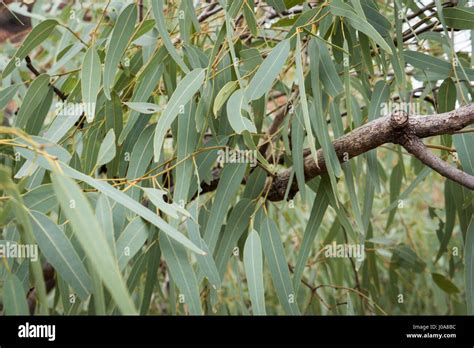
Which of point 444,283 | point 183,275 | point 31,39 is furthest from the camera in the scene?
point 444,283

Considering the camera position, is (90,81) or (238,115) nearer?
(238,115)

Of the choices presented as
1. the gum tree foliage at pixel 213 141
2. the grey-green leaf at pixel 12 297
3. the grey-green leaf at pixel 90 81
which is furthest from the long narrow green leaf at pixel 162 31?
the grey-green leaf at pixel 12 297

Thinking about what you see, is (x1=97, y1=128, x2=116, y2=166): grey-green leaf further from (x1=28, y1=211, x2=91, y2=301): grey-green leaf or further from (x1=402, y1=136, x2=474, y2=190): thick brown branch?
(x1=402, y1=136, x2=474, y2=190): thick brown branch

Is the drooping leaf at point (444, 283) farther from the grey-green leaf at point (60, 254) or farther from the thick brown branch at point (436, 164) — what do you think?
the grey-green leaf at point (60, 254)

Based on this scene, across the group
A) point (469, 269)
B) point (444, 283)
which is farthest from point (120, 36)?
point (444, 283)

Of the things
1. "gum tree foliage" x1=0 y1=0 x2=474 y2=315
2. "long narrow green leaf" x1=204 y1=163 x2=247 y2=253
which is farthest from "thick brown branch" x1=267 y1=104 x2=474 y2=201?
"long narrow green leaf" x1=204 y1=163 x2=247 y2=253

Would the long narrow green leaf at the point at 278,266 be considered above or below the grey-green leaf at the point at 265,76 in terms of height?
below

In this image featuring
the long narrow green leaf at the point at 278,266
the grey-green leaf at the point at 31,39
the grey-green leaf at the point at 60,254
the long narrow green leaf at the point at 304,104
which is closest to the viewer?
the grey-green leaf at the point at 60,254

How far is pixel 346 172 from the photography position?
0.96 m

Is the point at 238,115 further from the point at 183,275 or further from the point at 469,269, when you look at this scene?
the point at 469,269

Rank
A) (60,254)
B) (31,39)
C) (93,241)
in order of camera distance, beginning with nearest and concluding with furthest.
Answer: (93,241), (60,254), (31,39)

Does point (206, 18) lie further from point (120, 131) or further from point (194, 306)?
point (194, 306)

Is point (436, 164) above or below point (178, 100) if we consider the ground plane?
below
